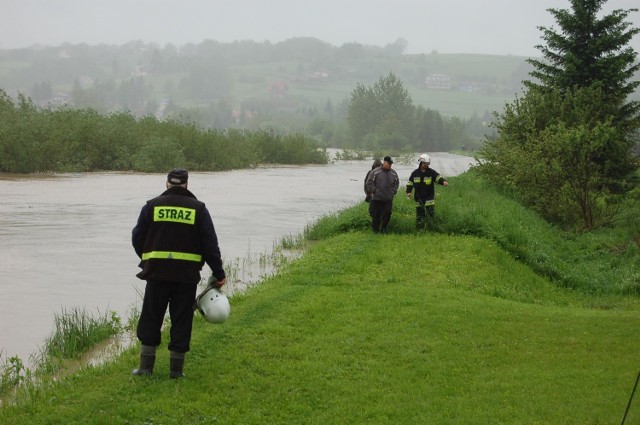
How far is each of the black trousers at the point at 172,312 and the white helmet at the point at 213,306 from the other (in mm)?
186

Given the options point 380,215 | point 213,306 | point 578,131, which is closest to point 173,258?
point 213,306

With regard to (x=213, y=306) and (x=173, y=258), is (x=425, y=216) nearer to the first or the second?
(x=213, y=306)

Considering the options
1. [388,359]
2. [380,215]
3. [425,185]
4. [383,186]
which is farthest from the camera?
[380,215]

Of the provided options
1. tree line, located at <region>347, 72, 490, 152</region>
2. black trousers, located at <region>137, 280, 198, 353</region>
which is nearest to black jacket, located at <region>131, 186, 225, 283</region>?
black trousers, located at <region>137, 280, 198, 353</region>

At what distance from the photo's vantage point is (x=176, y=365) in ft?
25.4

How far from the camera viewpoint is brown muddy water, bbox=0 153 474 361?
569 inches

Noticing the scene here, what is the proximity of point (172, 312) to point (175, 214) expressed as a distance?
104 cm

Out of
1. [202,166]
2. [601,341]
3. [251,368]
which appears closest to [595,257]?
[601,341]

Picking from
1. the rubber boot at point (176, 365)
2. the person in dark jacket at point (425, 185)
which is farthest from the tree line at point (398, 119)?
the rubber boot at point (176, 365)

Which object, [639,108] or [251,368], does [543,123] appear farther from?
[251,368]

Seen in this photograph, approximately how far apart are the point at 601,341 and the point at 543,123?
72.1 feet

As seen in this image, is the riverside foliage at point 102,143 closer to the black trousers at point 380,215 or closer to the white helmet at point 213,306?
the black trousers at point 380,215

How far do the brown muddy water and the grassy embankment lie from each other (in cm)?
371

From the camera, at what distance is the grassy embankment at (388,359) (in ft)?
22.1
